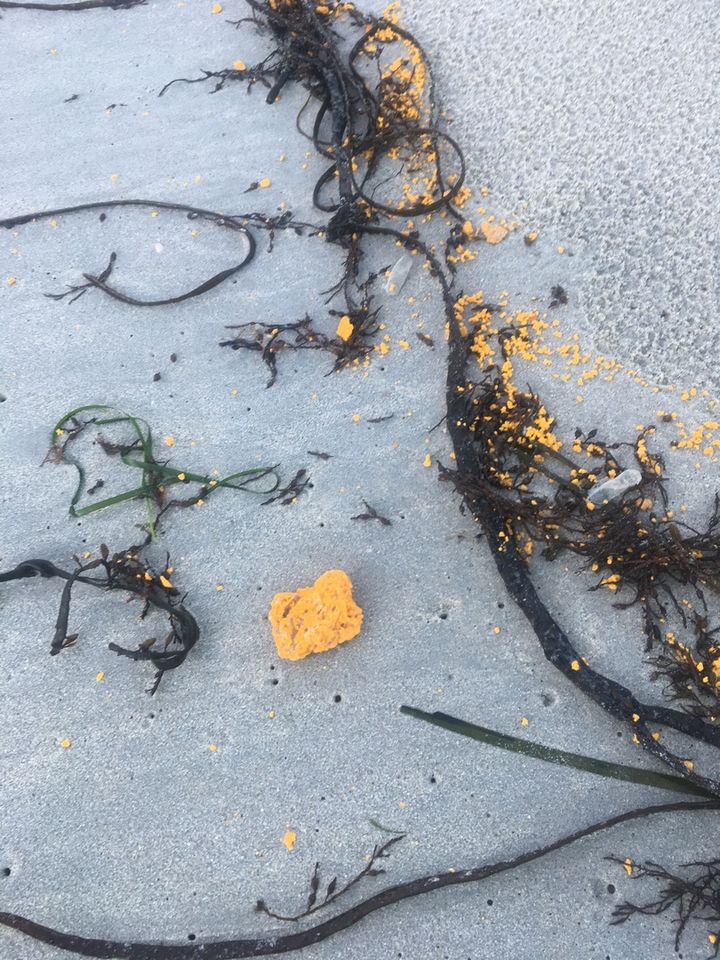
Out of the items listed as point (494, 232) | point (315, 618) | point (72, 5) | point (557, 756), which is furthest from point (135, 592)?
point (72, 5)

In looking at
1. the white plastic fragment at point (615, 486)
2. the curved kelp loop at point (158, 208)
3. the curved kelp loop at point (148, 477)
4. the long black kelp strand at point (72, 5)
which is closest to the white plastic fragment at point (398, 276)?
the curved kelp loop at point (158, 208)

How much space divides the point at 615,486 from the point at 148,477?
1549 mm

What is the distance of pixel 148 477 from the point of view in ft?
7.47

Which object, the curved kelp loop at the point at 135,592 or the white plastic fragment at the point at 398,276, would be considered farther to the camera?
the white plastic fragment at the point at 398,276

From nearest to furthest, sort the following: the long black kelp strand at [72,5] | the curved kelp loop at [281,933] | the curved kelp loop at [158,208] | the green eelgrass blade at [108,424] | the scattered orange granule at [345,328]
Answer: the curved kelp loop at [281,933], the green eelgrass blade at [108,424], the scattered orange granule at [345,328], the curved kelp loop at [158,208], the long black kelp strand at [72,5]

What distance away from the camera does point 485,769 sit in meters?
1.96

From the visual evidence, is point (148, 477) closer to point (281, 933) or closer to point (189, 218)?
point (189, 218)

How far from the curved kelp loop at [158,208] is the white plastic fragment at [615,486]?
152cm

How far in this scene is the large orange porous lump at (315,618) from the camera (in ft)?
6.52

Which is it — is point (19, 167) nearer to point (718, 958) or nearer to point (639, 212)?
point (639, 212)

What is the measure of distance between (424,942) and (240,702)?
84 cm

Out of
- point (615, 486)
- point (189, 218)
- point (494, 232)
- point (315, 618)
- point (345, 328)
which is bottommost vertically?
point (315, 618)

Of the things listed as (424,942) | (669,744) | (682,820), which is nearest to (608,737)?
(669,744)

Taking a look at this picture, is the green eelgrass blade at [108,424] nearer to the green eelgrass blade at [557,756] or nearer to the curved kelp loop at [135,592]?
the curved kelp loop at [135,592]
